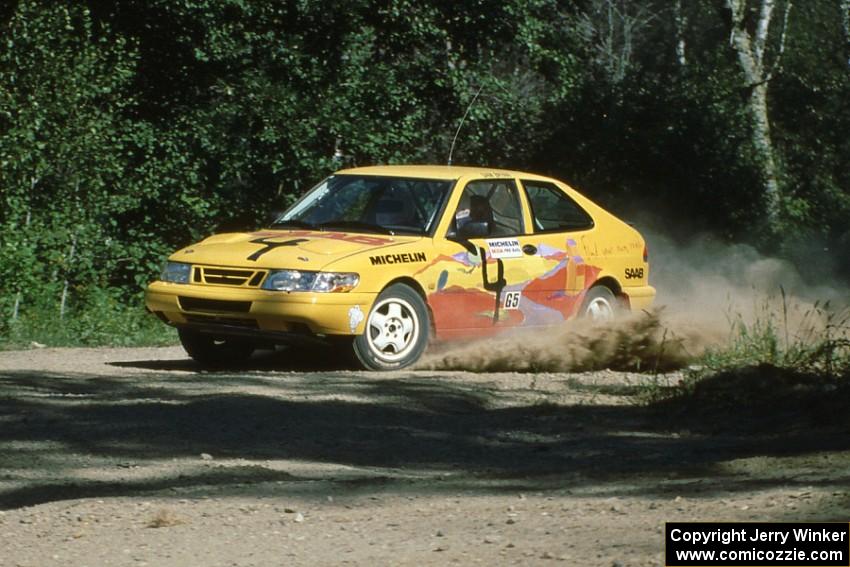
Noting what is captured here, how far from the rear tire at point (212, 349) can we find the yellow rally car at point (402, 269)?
0.04 ft

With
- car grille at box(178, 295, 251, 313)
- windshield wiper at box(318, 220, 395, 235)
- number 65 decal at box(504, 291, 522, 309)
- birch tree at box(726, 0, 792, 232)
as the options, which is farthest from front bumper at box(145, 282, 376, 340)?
birch tree at box(726, 0, 792, 232)

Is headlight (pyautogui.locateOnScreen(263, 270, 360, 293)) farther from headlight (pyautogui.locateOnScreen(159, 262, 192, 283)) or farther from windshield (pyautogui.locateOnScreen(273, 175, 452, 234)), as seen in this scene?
windshield (pyautogui.locateOnScreen(273, 175, 452, 234))

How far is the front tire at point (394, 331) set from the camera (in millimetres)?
12039

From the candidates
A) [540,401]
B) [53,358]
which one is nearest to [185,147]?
[53,358]

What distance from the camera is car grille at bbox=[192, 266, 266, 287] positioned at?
11869 millimetres

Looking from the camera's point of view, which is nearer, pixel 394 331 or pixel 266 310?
pixel 266 310

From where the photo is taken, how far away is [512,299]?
13125 mm

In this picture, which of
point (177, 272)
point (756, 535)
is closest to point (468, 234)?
point (177, 272)

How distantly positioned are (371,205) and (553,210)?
177 centimetres

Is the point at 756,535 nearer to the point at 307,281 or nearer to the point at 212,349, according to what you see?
the point at 307,281

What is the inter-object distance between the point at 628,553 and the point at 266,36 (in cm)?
1731

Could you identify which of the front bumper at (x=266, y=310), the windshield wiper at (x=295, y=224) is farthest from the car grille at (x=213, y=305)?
the windshield wiper at (x=295, y=224)

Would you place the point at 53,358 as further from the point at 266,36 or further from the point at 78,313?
the point at 266,36

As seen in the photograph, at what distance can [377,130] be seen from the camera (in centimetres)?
2228
